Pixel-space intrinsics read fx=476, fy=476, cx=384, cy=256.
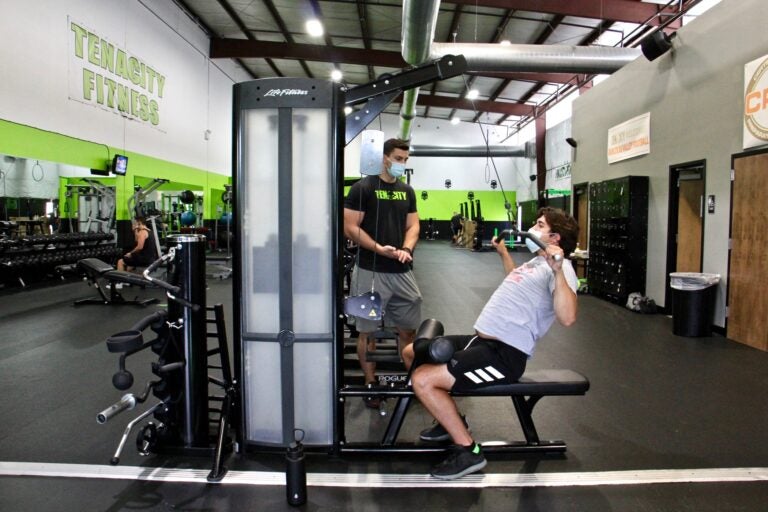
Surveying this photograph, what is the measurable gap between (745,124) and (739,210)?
0.76 metres

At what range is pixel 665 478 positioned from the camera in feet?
6.39

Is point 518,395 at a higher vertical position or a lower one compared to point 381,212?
lower

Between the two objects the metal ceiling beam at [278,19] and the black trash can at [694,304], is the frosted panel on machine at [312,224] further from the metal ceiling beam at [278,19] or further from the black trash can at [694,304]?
the metal ceiling beam at [278,19]

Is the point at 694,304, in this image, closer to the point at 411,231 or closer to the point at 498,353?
the point at 411,231

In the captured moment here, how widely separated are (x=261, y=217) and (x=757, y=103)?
4359mm

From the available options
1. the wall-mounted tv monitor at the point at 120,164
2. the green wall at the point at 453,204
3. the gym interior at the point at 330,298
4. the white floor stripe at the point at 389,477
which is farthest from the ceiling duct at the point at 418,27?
the green wall at the point at 453,204

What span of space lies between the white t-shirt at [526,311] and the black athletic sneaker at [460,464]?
1.51 feet

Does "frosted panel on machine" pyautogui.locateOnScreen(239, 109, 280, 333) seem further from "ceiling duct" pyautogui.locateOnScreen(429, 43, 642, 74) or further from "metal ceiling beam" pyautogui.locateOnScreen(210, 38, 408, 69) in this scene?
"metal ceiling beam" pyautogui.locateOnScreen(210, 38, 408, 69)

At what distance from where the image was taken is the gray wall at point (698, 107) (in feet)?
14.2

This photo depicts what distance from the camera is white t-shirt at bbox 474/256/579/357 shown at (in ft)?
6.31

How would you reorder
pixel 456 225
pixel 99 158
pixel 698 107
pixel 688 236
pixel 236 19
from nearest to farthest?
1. pixel 698 107
2. pixel 688 236
3. pixel 99 158
4. pixel 236 19
5. pixel 456 225

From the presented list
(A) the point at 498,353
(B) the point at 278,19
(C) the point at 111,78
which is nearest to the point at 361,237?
(A) the point at 498,353

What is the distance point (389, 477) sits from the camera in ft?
6.36

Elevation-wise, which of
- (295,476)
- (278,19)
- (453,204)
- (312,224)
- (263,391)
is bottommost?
(295,476)
